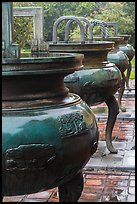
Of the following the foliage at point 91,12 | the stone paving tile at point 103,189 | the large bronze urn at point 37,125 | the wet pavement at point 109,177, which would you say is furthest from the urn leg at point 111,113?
the foliage at point 91,12

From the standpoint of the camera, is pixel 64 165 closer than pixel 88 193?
Yes

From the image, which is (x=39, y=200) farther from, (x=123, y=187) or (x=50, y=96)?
(x=50, y=96)

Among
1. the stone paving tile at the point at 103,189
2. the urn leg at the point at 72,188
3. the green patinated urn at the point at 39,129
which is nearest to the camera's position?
the green patinated urn at the point at 39,129

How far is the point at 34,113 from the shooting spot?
6.15 feet

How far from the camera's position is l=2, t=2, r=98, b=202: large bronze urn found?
5.97 ft

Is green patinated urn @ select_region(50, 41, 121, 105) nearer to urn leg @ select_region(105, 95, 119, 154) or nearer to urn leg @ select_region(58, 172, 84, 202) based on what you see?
urn leg @ select_region(105, 95, 119, 154)

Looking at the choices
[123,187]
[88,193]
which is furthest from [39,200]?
[123,187]

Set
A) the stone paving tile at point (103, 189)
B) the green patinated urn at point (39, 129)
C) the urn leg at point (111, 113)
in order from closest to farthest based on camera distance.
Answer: the green patinated urn at point (39, 129), the stone paving tile at point (103, 189), the urn leg at point (111, 113)

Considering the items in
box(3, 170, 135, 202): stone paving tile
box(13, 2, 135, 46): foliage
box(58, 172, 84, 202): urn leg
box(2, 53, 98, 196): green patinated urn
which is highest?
box(13, 2, 135, 46): foliage

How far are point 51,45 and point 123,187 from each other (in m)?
1.12

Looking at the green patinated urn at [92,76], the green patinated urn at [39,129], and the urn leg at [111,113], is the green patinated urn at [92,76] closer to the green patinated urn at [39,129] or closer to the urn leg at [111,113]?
the urn leg at [111,113]

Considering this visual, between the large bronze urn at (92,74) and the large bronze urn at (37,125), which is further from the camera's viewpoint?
the large bronze urn at (92,74)

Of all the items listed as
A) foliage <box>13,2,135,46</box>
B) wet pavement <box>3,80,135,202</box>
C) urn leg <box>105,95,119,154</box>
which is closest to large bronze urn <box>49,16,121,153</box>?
urn leg <box>105,95,119,154</box>

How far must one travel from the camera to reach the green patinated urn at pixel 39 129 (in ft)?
5.96
